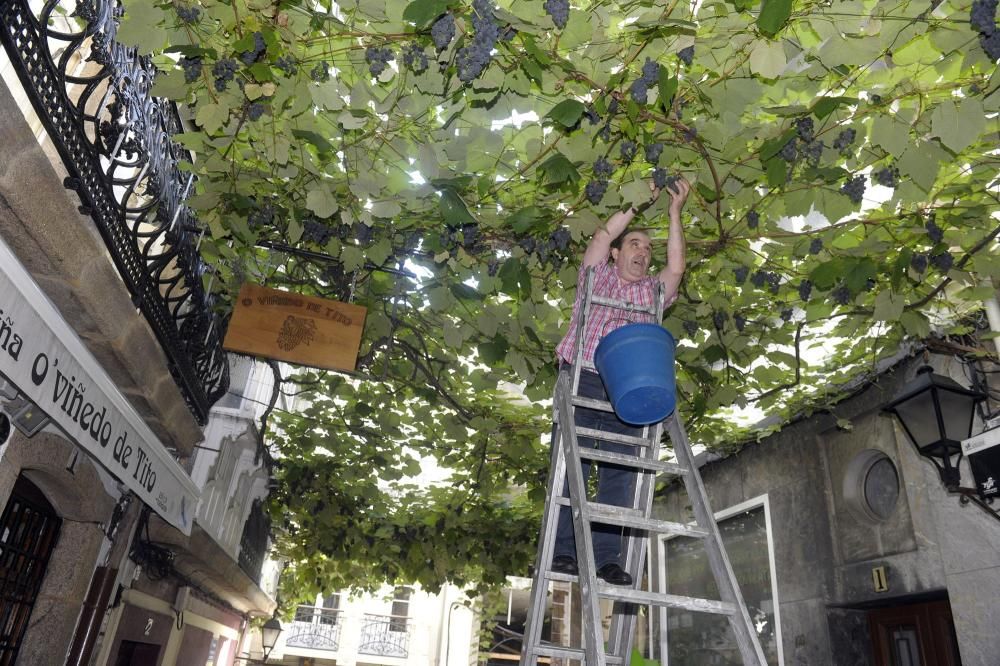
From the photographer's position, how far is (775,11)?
2639mm

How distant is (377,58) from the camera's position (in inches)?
128

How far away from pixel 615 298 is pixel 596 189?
0.69m

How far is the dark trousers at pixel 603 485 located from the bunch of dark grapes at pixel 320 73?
86.4 inches

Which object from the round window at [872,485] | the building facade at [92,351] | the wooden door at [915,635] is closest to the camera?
the building facade at [92,351]

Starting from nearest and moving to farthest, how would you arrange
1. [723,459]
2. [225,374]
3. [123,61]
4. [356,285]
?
[123,61] < [356,285] < [225,374] < [723,459]

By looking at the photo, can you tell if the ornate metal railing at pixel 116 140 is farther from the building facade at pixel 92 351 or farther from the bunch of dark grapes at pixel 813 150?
the bunch of dark grapes at pixel 813 150

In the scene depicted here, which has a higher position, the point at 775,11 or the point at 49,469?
the point at 775,11

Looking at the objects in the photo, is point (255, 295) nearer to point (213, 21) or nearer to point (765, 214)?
point (213, 21)

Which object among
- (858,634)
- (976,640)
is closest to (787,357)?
(976,640)

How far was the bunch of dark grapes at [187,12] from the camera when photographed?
317cm

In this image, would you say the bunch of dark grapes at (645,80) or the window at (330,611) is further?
the window at (330,611)

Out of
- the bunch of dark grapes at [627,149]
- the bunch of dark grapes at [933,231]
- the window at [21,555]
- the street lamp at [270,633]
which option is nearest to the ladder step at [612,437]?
the bunch of dark grapes at [627,149]

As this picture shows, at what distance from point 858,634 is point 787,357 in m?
2.74

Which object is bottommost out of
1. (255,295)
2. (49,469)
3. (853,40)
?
(49,469)
